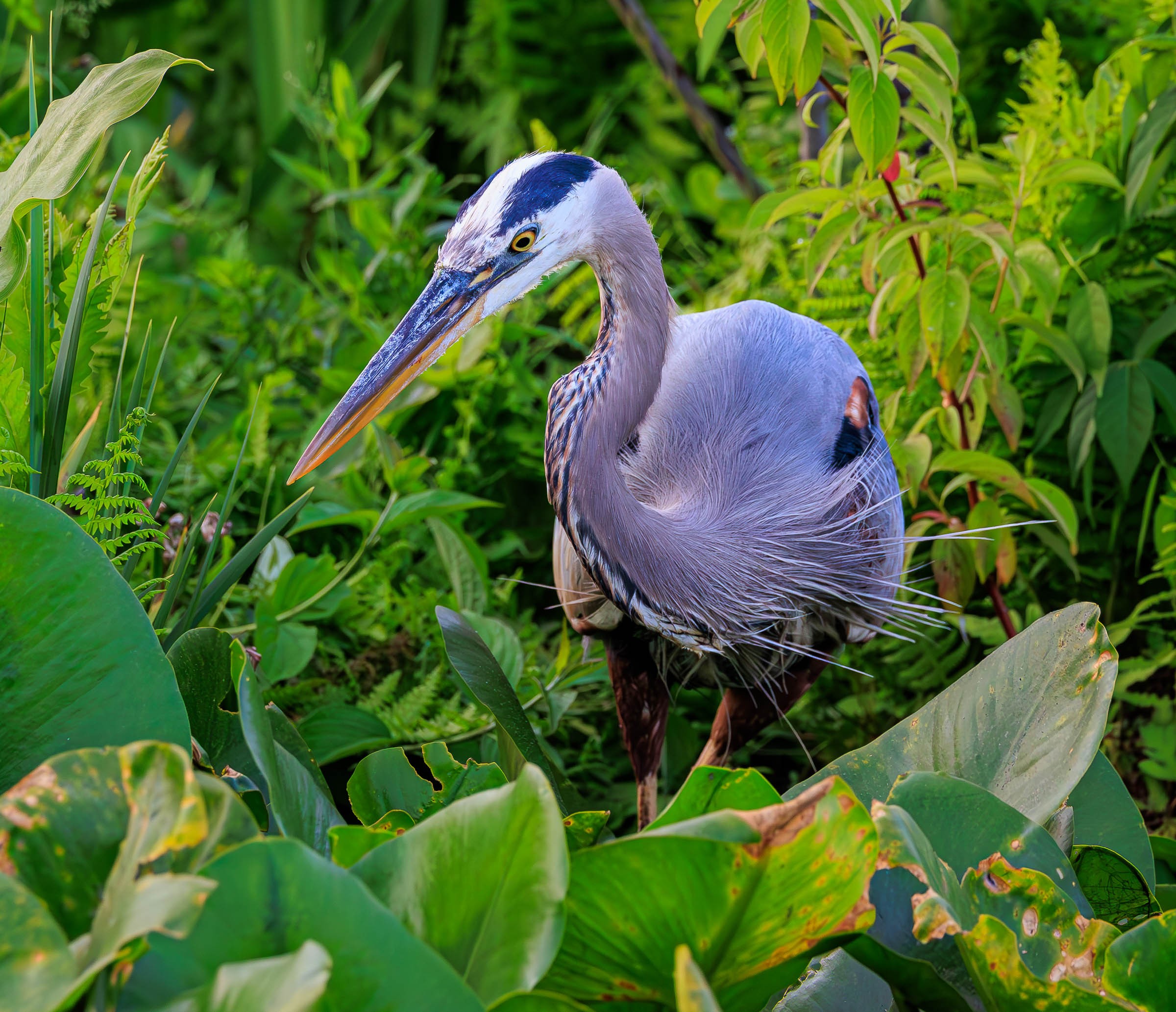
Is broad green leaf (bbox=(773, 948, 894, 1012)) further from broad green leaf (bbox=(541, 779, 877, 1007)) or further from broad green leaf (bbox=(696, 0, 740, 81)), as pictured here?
broad green leaf (bbox=(696, 0, 740, 81))

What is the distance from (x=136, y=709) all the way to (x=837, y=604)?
34.5 inches

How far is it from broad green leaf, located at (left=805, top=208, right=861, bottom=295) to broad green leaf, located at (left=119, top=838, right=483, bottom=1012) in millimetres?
1016

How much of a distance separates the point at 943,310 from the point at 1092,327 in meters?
0.29

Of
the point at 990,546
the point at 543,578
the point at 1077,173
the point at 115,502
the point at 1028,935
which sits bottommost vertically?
the point at 543,578

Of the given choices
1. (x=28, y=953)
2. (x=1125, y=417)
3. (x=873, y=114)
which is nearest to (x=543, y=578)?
(x=1125, y=417)

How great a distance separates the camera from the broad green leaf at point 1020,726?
924 mm

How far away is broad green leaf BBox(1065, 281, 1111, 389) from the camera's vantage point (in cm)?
153

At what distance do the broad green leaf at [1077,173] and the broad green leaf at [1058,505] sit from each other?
15.6 inches

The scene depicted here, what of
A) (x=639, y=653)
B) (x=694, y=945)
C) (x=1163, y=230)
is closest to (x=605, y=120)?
(x=1163, y=230)

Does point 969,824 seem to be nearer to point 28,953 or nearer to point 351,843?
point 351,843

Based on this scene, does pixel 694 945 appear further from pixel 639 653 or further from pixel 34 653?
pixel 639 653

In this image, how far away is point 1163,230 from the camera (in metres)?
1.67

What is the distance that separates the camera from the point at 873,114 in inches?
49.2

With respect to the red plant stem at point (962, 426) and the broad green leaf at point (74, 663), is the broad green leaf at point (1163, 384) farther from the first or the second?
the broad green leaf at point (74, 663)
